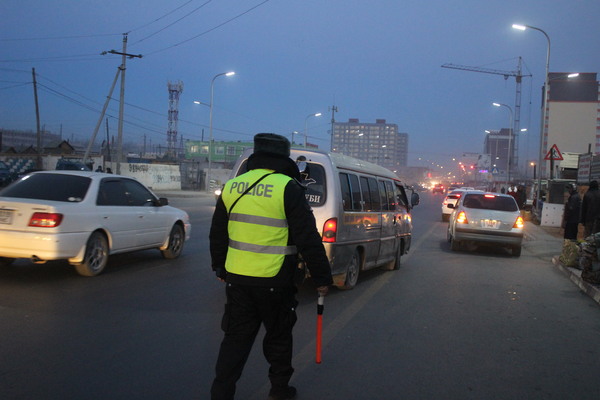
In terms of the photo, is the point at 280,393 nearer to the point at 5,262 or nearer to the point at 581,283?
the point at 5,262

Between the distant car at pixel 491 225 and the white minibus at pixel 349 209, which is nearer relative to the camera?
the white minibus at pixel 349 209

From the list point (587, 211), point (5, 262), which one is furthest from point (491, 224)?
point (5, 262)

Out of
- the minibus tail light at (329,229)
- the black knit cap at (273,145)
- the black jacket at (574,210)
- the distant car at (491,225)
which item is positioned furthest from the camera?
the black jacket at (574,210)

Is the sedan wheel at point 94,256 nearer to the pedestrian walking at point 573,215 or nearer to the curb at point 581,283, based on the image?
the curb at point 581,283

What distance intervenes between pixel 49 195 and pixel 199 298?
9.07 feet

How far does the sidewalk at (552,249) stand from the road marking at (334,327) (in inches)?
126

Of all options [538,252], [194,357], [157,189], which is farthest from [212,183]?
[194,357]

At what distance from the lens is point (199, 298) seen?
6.98 meters

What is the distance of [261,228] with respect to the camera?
11.0 ft

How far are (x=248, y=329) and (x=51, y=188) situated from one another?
18.5ft

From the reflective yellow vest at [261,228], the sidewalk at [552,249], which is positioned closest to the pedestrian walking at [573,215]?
the sidewalk at [552,249]

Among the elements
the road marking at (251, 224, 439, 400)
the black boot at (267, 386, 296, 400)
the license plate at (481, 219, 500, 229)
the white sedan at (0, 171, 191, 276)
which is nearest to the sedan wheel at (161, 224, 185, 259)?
the white sedan at (0, 171, 191, 276)

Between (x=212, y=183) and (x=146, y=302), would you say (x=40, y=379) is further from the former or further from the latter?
(x=212, y=183)

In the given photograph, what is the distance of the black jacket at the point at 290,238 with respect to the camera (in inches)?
132
